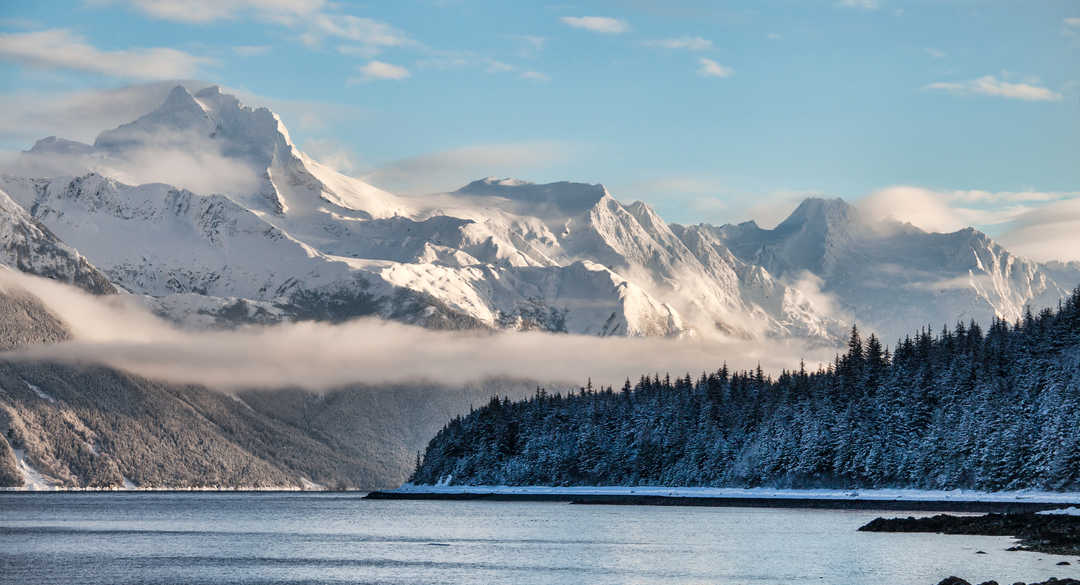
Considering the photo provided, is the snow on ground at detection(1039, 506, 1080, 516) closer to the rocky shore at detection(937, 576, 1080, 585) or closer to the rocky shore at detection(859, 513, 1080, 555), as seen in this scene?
the rocky shore at detection(859, 513, 1080, 555)

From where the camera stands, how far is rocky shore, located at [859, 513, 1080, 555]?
13012 cm

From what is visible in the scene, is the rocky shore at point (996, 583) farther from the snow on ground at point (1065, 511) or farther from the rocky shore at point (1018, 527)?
the snow on ground at point (1065, 511)

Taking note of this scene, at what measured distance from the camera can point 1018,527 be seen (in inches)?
5945

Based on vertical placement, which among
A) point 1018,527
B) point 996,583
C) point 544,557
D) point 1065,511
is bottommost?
point 544,557

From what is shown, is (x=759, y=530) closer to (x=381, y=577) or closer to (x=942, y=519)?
(x=942, y=519)

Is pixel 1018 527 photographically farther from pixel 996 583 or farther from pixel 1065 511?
pixel 996 583

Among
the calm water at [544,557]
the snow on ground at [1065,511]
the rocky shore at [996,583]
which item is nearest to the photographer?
the rocky shore at [996,583]

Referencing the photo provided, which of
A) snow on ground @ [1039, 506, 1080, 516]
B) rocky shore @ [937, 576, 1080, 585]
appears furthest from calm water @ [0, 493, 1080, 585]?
snow on ground @ [1039, 506, 1080, 516]

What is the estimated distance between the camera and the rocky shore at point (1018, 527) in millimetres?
130125

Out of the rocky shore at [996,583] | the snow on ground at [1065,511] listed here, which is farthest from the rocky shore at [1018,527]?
the rocky shore at [996,583]

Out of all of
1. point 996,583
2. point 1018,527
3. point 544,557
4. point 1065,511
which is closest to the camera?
point 996,583

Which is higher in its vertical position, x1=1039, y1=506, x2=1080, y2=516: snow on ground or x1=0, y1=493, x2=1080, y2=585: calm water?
x1=1039, y1=506, x2=1080, y2=516: snow on ground

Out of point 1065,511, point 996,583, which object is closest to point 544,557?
point 996,583

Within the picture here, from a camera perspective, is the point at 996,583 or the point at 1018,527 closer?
the point at 996,583
